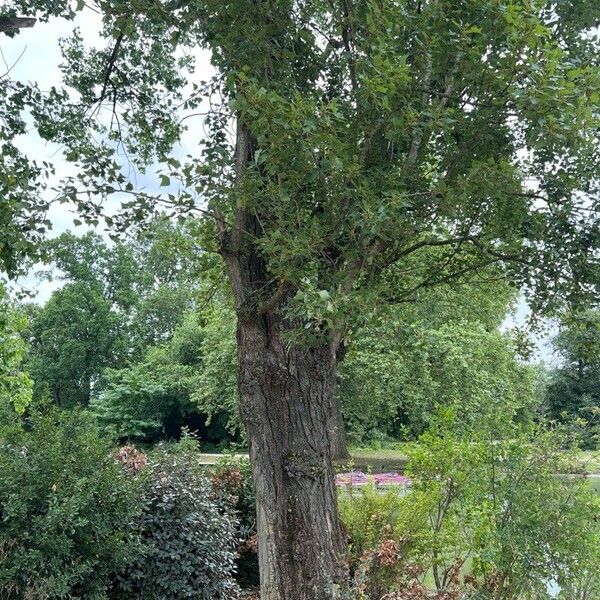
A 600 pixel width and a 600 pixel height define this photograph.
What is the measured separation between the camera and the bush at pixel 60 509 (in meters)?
3.98

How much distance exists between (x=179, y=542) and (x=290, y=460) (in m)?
1.37

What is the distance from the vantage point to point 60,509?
404cm

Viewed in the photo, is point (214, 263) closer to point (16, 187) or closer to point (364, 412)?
point (16, 187)

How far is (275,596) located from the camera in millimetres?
3906

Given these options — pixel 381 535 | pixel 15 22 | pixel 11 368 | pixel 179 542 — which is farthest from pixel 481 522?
pixel 11 368

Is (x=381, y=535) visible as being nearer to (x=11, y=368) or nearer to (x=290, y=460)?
(x=290, y=460)

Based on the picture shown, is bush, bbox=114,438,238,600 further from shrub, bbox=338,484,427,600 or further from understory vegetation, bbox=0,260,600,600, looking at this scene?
shrub, bbox=338,484,427,600

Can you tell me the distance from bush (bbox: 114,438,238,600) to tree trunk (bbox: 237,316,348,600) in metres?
0.95

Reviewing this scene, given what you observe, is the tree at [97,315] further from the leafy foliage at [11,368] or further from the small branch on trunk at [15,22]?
the small branch on trunk at [15,22]

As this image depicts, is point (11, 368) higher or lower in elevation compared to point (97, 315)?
lower

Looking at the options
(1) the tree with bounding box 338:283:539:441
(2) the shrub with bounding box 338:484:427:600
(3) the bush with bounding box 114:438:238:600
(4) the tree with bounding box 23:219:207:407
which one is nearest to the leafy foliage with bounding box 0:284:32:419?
(1) the tree with bounding box 338:283:539:441

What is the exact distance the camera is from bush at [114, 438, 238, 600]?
466cm

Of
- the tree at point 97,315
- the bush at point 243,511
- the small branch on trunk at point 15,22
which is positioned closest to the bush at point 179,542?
the bush at point 243,511

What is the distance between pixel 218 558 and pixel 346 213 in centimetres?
300
